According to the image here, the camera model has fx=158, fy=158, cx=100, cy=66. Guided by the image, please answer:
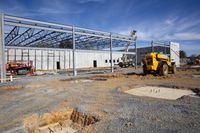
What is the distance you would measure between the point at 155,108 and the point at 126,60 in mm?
35225

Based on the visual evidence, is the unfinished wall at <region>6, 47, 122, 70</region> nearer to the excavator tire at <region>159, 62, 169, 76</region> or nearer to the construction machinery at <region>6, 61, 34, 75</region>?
the construction machinery at <region>6, 61, 34, 75</region>

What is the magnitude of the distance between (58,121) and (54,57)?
29.7 metres

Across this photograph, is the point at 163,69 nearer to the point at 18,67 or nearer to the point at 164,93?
the point at 164,93

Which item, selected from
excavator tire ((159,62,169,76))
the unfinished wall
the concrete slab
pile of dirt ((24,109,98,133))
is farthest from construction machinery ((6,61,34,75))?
pile of dirt ((24,109,98,133))

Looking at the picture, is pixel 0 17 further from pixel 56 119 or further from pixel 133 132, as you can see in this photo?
pixel 133 132

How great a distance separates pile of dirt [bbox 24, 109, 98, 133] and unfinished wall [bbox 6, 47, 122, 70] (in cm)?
1996

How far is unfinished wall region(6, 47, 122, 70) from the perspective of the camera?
1106 inches

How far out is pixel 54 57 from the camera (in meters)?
34.0

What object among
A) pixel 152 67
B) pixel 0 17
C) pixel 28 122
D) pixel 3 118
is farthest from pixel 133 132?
pixel 0 17

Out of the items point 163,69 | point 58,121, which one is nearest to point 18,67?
point 163,69

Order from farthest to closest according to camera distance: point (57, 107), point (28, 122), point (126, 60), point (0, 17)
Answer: point (126, 60) < point (0, 17) < point (57, 107) < point (28, 122)

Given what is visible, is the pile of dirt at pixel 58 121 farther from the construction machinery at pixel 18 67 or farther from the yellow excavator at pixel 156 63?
the construction machinery at pixel 18 67

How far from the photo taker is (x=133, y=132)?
396 centimetres

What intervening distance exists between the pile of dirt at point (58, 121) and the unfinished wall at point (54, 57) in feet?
65.5
